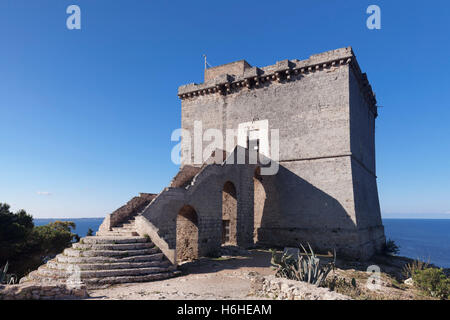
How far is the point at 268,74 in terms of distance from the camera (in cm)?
1845

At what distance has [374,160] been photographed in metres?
22.7

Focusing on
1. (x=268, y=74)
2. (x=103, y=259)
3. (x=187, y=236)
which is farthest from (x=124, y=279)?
(x=268, y=74)

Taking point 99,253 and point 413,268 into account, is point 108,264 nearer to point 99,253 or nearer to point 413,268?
point 99,253

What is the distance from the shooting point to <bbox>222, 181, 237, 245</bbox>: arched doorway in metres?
15.8

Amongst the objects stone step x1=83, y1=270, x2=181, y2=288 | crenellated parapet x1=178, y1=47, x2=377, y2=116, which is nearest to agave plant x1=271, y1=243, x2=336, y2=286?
stone step x1=83, y1=270, x2=181, y2=288

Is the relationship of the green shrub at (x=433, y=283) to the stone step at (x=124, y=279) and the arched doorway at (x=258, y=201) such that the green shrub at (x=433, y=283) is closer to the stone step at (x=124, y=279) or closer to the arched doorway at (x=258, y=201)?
the stone step at (x=124, y=279)

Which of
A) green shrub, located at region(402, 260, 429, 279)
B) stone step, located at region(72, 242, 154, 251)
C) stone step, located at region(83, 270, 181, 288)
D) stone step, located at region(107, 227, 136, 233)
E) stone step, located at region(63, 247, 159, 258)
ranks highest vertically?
stone step, located at region(107, 227, 136, 233)

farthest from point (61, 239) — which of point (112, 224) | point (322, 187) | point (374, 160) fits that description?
point (374, 160)

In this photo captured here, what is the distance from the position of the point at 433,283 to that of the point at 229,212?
9.15 m

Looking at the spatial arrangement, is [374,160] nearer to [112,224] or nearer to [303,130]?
[303,130]

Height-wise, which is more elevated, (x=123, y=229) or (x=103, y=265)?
(x=123, y=229)

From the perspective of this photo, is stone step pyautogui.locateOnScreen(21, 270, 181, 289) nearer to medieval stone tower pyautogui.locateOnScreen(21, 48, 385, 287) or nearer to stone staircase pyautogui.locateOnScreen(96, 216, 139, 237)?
medieval stone tower pyautogui.locateOnScreen(21, 48, 385, 287)

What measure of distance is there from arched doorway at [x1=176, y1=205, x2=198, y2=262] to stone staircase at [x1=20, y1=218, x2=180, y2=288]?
3181mm
